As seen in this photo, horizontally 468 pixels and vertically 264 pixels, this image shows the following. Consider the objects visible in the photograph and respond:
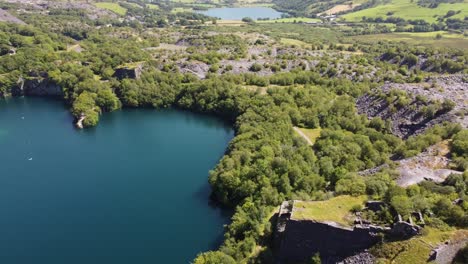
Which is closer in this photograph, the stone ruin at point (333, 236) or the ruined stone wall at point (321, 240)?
the stone ruin at point (333, 236)

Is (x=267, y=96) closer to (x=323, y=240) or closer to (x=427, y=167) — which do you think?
(x=427, y=167)

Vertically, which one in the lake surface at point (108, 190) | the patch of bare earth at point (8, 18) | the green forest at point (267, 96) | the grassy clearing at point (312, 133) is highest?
the patch of bare earth at point (8, 18)

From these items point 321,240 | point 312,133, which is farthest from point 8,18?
point 321,240

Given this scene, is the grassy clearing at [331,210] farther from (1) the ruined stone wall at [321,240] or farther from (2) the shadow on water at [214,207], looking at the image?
(2) the shadow on water at [214,207]

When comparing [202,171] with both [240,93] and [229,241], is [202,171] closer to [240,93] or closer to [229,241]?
[229,241]

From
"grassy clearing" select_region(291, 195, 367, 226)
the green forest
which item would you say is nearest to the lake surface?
the green forest

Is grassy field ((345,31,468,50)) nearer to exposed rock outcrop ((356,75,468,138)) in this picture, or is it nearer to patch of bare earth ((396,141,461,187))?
exposed rock outcrop ((356,75,468,138))

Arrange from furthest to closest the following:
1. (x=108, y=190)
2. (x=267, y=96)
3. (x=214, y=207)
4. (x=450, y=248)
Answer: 1. (x=267, y=96)
2. (x=108, y=190)
3. (x=214, y=207)
4. (x=450, y=248)

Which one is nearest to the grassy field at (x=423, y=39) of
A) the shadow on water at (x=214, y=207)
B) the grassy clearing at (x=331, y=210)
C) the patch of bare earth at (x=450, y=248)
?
the shadow on water at (x=214, y=207)
